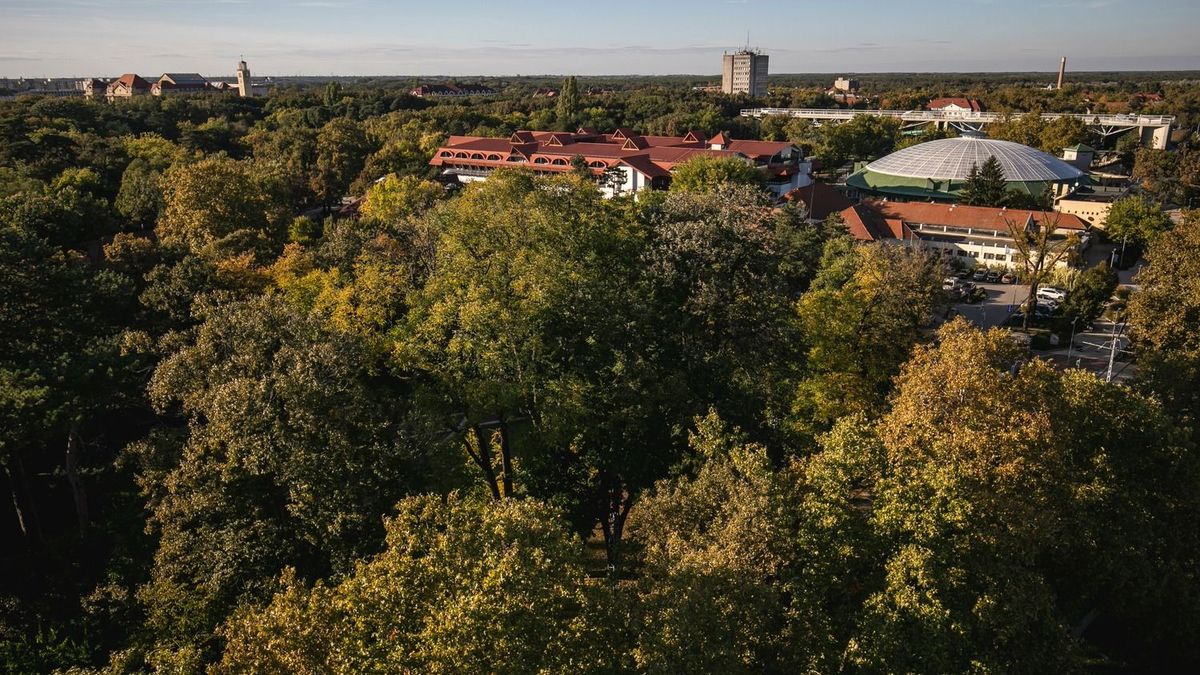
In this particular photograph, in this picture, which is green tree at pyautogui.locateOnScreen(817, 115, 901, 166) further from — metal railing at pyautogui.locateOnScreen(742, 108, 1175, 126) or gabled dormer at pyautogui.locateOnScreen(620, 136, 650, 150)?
gabled dormer at pyautogui.locateOnScreen(620, 136, 650, 150)

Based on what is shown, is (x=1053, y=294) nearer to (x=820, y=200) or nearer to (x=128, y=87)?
(x=820, y=200)

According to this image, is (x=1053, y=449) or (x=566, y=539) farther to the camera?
(x=1053, y=449)

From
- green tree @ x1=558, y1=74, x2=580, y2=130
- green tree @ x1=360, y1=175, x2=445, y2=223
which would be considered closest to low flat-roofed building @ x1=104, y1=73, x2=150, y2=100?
green tree @ x1=558, y1=74, x2=580, y2=130

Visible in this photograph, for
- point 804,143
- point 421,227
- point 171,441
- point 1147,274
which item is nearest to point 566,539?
point 171,441

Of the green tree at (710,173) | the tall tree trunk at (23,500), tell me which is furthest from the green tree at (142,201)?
the green tree at (710,173)

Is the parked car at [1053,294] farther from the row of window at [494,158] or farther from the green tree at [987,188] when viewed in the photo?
the row of window at [494,158]

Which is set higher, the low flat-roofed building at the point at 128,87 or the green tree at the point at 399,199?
the low flat-roofed building at the point at 128,87

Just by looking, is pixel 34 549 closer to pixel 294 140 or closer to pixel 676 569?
pixel 676 569

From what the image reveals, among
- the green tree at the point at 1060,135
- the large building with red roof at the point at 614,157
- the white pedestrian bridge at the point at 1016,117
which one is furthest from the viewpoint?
the white pedestrian bridge at the point at 1016,117
